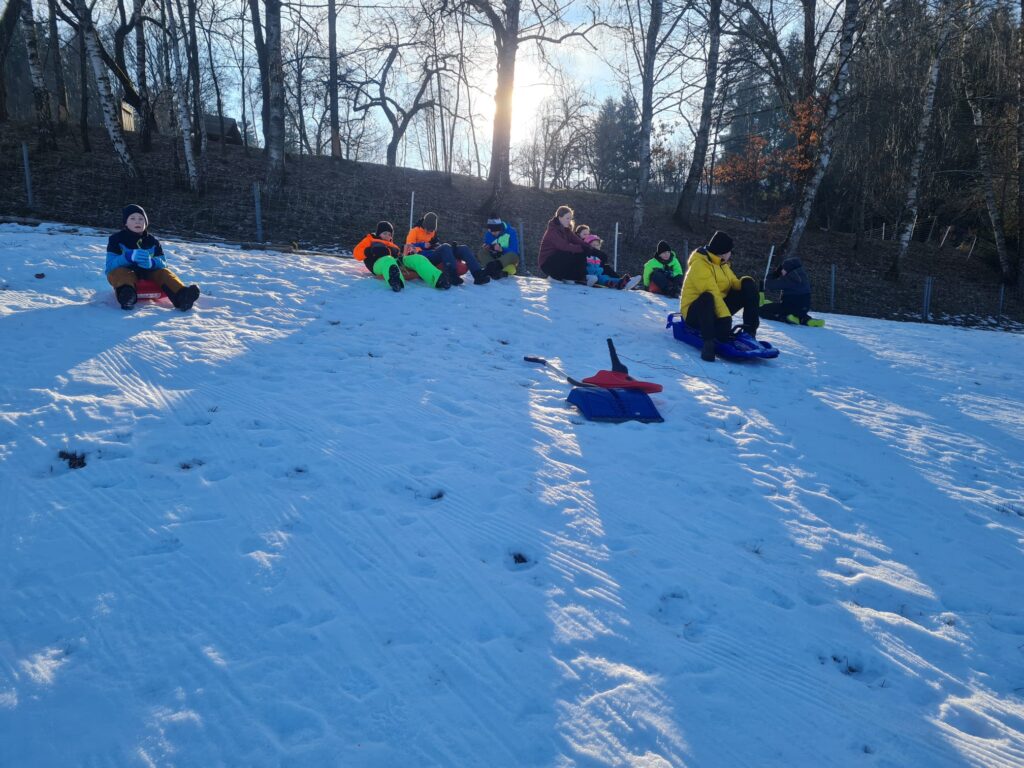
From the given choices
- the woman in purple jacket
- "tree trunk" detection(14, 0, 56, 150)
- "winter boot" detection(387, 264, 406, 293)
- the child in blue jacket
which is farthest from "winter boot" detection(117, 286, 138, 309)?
"tree trunk" detection(14, 0, 56, 150)

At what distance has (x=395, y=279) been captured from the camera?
8750 millimetres

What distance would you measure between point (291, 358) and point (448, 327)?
2250mm

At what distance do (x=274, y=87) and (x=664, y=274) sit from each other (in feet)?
33.5

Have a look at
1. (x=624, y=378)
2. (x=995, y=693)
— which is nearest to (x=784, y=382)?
(x=624, y=378)

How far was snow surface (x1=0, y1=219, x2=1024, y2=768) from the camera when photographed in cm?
204

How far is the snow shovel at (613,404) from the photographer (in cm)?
495

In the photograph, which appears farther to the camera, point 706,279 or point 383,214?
point 383,214

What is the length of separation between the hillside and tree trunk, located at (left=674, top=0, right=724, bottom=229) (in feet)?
2.33

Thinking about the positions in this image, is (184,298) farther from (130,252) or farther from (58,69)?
(58,69)

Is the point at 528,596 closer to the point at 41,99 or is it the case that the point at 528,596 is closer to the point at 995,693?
the point at 995,693

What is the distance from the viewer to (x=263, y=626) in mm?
2369

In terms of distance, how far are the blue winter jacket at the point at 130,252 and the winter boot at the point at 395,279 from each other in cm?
311

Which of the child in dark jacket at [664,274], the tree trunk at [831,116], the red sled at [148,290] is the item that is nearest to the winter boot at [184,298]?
the red sled at [148,290]

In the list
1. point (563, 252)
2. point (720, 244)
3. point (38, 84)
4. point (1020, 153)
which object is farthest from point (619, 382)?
point (1020, 153)
